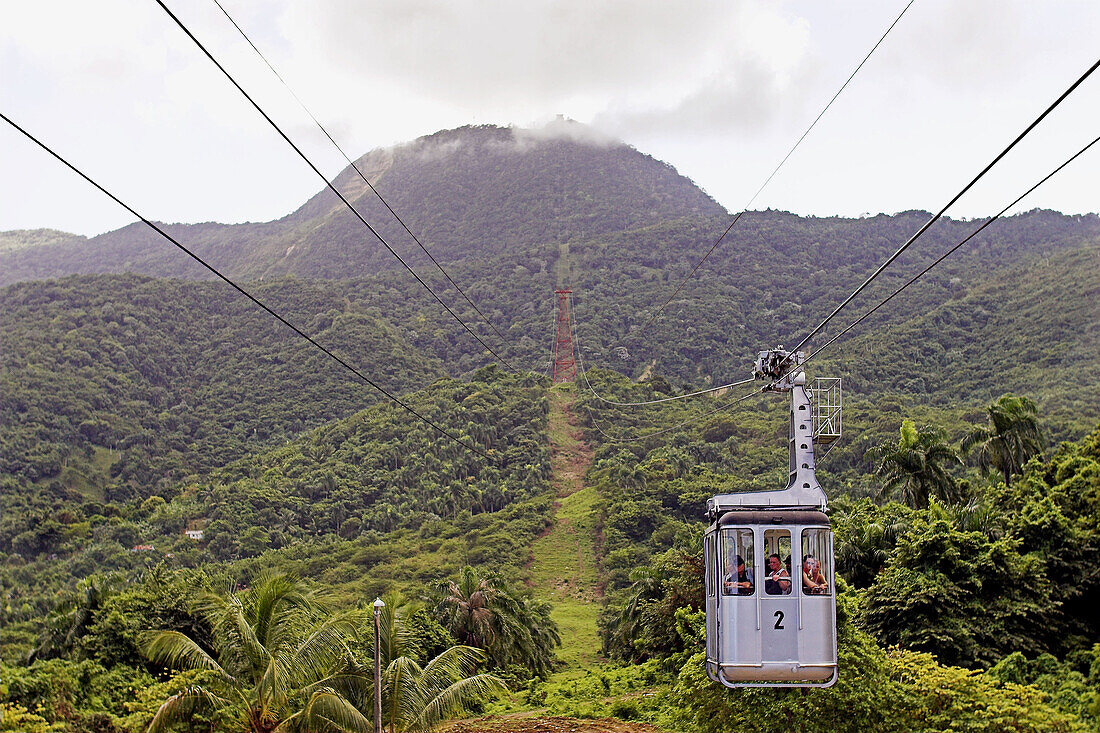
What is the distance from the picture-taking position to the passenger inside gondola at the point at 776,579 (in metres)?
13.1

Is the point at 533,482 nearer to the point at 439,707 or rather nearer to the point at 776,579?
the point at 439,707

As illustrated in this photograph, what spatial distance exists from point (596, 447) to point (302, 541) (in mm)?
26299

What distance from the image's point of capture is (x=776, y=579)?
519 inches

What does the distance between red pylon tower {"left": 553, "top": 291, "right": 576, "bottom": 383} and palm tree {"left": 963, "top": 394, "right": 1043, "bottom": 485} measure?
62.2 metres

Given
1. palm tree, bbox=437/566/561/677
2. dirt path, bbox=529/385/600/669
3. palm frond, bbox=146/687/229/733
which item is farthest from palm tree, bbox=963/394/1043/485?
palm frond, bbox=146/687/229/733

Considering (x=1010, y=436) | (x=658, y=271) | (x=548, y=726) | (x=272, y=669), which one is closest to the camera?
(x=272, y=669)

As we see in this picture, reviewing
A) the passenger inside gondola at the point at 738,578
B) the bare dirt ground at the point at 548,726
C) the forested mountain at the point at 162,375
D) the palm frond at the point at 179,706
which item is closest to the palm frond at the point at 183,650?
the palm frond at the point at 179,706

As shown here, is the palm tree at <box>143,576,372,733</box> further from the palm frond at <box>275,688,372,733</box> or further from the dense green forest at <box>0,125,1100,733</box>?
the dense green forest at <box>0,125,1100,733</box>

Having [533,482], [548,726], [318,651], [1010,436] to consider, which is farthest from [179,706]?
[533,482]

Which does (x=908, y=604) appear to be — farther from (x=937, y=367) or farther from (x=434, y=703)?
(x=937, y=367)

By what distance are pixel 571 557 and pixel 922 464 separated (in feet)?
78.7

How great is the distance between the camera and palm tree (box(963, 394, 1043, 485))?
35781 mm

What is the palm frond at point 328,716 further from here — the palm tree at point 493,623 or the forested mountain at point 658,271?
the forested mountain at point 658,271

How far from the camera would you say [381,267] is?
164250 mm
